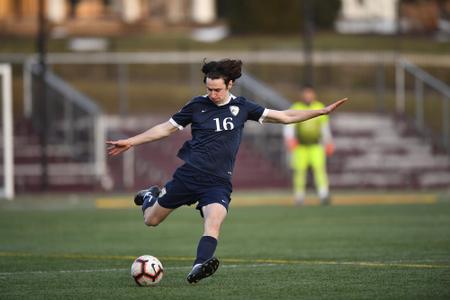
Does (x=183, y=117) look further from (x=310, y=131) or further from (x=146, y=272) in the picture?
(x=310, y=131)

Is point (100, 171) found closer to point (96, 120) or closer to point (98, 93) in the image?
point (96, 120)

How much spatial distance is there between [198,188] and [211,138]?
0.52m

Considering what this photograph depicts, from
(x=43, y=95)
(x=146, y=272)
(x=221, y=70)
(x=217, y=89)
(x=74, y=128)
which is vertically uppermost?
(x=221, y=70)

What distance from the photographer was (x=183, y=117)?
13.2m

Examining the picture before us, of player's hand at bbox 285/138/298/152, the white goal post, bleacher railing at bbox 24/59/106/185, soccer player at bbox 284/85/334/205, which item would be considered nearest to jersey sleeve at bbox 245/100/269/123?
soccer player at bbox 284/85/334/205

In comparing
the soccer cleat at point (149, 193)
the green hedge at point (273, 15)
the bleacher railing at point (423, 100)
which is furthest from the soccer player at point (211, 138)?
the green hedge at point (273, 15)

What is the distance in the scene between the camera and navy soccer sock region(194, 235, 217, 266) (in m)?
12.3

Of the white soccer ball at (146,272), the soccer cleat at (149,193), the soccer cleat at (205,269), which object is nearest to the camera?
the soccer cleat at (205,269)

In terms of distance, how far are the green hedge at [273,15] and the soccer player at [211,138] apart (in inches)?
1294

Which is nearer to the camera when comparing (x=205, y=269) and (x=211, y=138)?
(x=205, y=269)

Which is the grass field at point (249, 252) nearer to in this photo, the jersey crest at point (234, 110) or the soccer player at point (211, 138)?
the soccer player at point (211, 138)

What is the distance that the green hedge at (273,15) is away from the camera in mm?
46000

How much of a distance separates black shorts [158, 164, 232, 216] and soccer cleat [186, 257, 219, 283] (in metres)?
0.93

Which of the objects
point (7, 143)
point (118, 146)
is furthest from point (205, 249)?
point (7, 143)
